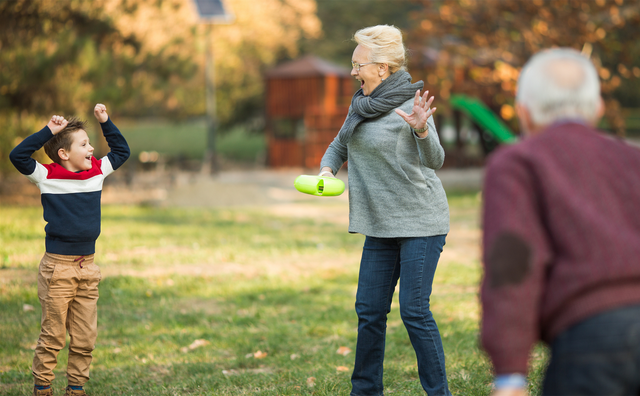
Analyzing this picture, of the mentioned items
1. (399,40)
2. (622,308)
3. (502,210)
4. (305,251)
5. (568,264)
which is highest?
(399,40)

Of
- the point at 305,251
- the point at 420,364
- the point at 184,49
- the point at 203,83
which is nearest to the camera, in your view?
the point at 420,364

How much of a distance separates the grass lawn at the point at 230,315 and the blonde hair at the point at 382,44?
1990 mm

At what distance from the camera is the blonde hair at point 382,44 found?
11.2 feet

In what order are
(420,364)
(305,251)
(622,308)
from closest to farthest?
1. (622,308)
2. (420,364)
3. (305,251)

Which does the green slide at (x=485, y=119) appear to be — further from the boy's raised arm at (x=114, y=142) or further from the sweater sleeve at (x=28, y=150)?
the sweater sleeve at (x=28, y=150)

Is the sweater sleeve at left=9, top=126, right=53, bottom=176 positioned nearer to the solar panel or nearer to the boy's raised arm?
Result: the boy's raised arm

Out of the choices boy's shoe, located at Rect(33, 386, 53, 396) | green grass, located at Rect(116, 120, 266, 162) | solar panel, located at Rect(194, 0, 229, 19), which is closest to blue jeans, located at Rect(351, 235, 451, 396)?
boy's shoe, located at Rect(33, 386, 53, 396)

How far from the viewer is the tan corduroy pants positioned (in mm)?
3537

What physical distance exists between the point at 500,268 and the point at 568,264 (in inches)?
7.0

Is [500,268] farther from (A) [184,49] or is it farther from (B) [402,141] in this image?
(A) [184,49]

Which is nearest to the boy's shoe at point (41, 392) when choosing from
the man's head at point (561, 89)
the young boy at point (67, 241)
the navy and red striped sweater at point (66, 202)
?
the young boy at point (67, 241)

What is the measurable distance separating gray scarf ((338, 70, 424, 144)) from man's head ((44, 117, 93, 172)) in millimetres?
1472

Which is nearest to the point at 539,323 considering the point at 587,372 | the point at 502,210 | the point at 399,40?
the point at 587,372

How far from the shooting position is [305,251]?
870 centimetres
